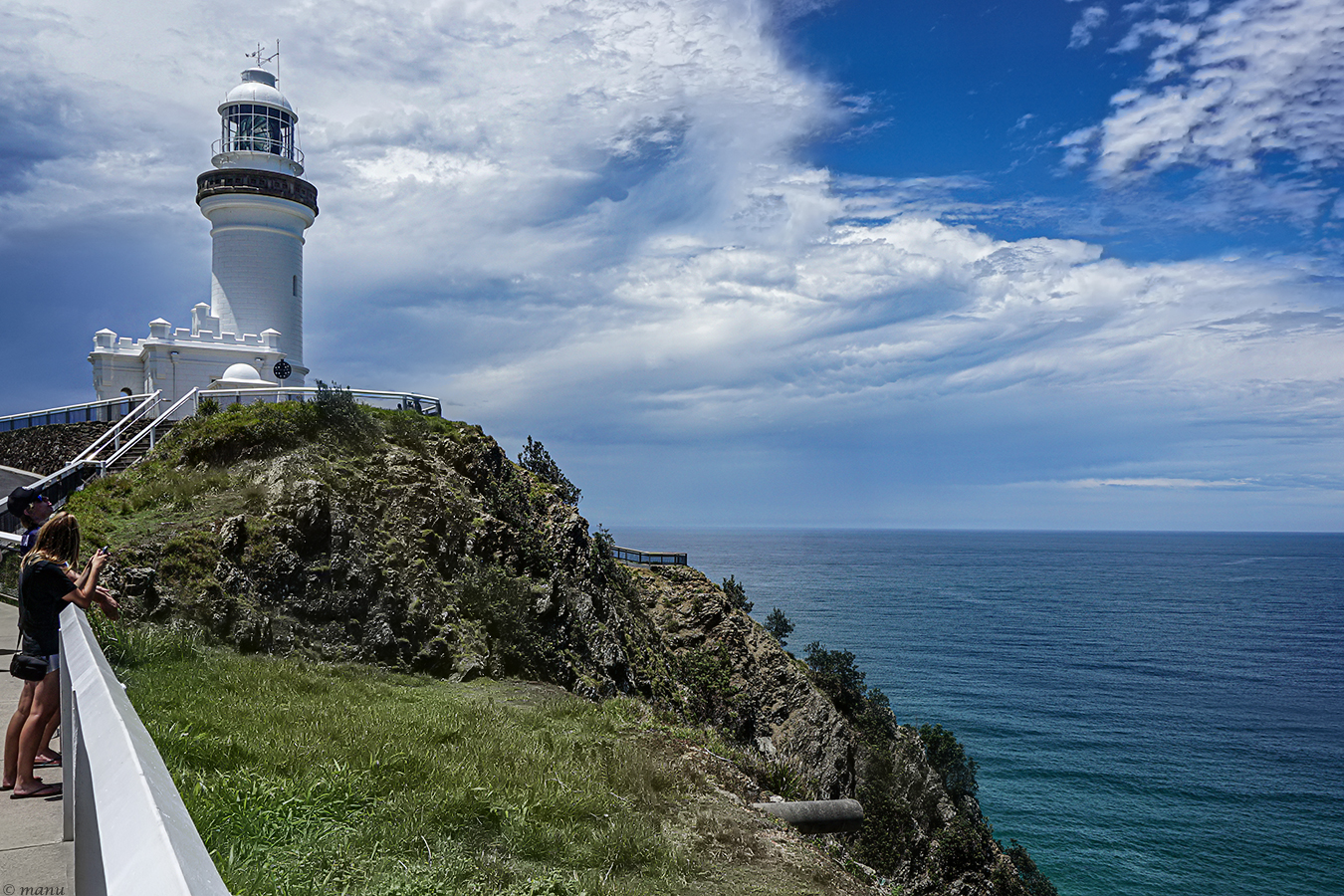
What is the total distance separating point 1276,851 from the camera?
116ft

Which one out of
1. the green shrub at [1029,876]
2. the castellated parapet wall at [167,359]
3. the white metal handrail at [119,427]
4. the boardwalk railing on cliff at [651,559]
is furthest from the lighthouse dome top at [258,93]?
the green shrub at [1029,876]

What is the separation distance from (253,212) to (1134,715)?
62198 mm

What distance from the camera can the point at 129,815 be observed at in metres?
1.50

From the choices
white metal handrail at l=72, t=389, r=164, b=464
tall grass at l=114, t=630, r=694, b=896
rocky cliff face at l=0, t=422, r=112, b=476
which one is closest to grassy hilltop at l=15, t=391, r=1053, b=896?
tall grass at l=114, t=630, r=694, b=896

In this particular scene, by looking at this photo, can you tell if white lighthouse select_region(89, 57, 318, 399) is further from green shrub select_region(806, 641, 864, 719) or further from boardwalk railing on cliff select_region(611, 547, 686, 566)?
green shrub select_region(806, 641, 864, 719)

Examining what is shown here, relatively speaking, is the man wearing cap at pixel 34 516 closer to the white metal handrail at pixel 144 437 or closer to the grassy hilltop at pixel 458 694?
the grassy hilltop at pixel 458 694

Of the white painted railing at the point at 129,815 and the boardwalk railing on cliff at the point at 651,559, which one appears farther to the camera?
the boardwalk railing on cliff at the point at 651,559

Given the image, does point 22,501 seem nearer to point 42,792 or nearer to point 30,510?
point 30,510

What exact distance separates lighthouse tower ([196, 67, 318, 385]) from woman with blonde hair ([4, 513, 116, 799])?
31.8m

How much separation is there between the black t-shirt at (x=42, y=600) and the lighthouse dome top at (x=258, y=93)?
35841 millimetres

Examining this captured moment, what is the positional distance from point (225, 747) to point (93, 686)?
411 cm

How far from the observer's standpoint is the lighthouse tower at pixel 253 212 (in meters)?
34.1

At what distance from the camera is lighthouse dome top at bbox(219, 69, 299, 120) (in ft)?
114

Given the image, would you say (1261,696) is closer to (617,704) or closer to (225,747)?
(617,704)
